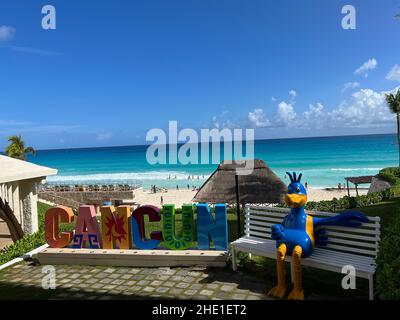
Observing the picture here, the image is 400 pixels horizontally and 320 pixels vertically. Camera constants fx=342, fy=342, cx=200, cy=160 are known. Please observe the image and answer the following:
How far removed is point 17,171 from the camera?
320 inches

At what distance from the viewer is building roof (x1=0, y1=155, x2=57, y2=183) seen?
7.70 m

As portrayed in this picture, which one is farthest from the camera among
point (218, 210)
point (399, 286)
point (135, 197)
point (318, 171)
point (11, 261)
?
point (318, 171)

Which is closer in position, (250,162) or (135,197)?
(250,162)

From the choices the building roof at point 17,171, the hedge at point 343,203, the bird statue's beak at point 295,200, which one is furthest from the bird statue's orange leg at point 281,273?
the hedge at point 343,203

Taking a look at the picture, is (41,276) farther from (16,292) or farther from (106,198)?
(106,198)

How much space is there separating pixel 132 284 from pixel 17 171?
160 inches

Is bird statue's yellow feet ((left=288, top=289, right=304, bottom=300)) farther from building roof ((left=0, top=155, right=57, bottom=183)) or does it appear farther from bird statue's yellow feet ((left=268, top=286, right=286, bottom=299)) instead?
building roof ((left=0, top=155, right=57, bottom=183))

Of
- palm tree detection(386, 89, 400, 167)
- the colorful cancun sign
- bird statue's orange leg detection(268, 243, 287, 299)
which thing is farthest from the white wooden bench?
palm tree detection(386, 89, 400, 167)

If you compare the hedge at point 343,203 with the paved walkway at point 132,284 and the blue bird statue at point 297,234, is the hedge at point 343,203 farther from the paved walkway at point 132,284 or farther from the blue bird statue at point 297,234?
the blue bird statue at point 297,234

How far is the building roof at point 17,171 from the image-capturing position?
770 centimetres

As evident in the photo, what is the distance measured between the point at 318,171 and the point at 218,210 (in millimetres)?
59777

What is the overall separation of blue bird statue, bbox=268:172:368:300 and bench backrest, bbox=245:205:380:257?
0.12 m

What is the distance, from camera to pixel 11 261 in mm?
8070
